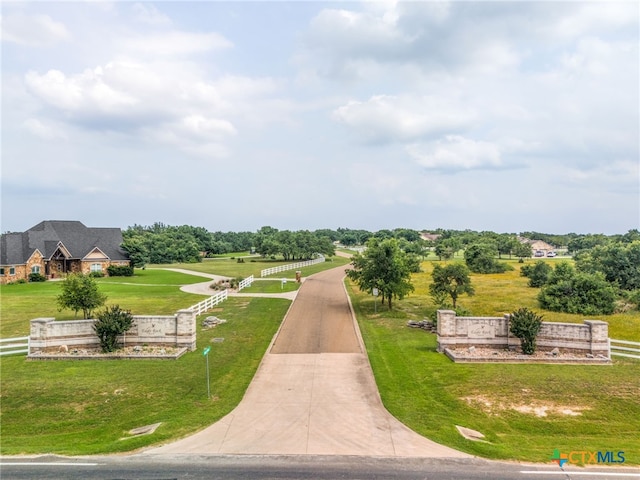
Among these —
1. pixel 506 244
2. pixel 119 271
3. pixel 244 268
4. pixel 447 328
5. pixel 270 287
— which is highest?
pixel 506 244

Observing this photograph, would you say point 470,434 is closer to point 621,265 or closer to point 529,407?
point 529,407

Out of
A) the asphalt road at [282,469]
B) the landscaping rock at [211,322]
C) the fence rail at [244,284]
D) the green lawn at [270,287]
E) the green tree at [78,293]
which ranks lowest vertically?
the asphalt road at [282,469]

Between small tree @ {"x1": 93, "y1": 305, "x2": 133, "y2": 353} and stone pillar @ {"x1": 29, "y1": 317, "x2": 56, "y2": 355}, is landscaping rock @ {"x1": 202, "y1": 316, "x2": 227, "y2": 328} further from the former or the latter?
stone pillar @ {"x1": 29, "y1": 317, "x2": 56, "y2": 355}

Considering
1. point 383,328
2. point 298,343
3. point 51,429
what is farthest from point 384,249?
point 51,429

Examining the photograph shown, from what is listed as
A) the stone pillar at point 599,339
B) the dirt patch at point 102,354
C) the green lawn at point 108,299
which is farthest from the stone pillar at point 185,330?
the stone pillar at point 599,339

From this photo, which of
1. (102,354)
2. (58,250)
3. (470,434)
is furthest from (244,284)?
(470,434)

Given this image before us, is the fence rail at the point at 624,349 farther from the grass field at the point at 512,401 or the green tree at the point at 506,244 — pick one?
the green tree at the point at 506,244

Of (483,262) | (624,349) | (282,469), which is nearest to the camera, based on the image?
(282,469)
